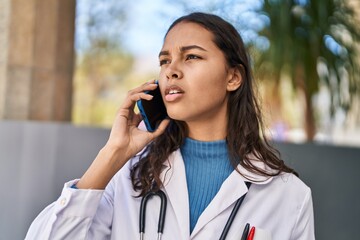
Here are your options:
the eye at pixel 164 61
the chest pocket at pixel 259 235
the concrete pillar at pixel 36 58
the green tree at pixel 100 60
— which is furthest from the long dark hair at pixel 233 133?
the green tree at pixel 100 60

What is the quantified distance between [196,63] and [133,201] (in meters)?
0.44

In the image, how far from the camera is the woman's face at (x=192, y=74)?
143 centimetres

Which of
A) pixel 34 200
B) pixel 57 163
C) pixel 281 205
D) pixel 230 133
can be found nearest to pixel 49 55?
pixel 57 163

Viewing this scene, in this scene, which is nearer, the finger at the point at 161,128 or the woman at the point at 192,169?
the woman at the point at 192,169

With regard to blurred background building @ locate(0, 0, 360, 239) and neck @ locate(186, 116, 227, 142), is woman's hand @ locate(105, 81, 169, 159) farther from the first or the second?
blurred background building @ locate(0, 0, 360, 239)

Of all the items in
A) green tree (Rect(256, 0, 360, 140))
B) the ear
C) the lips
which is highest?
green tree (Rect(256, 0, 360, 140))

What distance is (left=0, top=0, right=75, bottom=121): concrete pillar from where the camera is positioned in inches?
113

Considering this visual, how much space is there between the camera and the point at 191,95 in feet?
4.70

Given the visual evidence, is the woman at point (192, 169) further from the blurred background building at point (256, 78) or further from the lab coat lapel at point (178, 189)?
the blurred background building at point (256, 78)

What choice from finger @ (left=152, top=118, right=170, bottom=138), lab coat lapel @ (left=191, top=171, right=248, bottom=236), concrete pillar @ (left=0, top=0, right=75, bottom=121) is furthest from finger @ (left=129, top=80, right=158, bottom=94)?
concrete pillar @ (left=0, top=0, right=75, bottom=121)

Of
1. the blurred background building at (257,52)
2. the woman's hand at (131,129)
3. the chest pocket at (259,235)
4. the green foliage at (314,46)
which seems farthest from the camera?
the green foliage at (314,46)

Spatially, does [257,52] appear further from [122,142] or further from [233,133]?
[122,142]

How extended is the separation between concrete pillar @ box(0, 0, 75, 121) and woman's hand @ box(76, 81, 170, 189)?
160 centimetres

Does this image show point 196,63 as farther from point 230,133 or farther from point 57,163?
point 57,163
